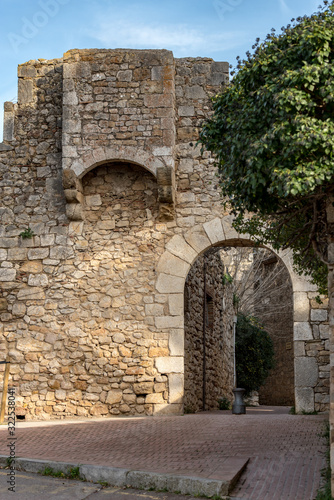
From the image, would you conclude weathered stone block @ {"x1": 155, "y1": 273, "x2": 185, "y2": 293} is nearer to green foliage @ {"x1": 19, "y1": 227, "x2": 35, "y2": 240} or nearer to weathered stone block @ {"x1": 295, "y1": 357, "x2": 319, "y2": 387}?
weathered stone block @ {"x1": 295, "y1": 357, "x2": 319, "y2": 387}

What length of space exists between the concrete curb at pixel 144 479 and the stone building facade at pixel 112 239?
3989 millimetres

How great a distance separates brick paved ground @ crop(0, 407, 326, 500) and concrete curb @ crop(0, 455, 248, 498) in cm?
14

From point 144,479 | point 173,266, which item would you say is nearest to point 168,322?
point 173,266

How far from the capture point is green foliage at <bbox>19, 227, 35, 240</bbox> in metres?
10.0

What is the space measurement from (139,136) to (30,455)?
5.51 meters

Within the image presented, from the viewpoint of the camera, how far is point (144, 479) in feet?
16.0

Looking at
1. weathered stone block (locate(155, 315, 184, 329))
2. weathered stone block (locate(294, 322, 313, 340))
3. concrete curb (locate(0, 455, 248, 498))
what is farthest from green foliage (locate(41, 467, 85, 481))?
weathered stone block (locate(294, 322, 313, 340))

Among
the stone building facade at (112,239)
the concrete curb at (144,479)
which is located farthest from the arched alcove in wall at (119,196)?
the concrete curb at (144,479)

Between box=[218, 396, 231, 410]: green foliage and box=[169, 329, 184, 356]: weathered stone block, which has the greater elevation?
box=[169, 329, 184, 356]: weathered stone block

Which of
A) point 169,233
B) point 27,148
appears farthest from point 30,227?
point 169,233

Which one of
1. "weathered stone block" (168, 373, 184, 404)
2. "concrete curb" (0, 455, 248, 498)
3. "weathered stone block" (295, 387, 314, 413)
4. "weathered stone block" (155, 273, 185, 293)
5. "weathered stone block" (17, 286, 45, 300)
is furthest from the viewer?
"weathered stone block" (17, 286, 45, 300)

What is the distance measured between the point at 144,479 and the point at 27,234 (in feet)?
19.4

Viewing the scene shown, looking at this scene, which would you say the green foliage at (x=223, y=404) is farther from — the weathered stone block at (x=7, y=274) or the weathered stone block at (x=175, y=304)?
the weathered stone block at (x=7, y=274)

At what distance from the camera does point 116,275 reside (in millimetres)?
9812
